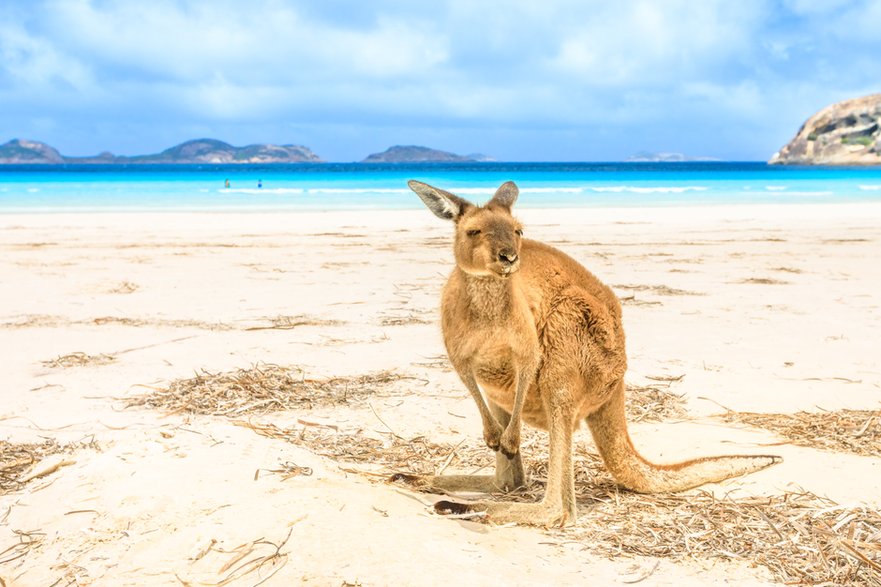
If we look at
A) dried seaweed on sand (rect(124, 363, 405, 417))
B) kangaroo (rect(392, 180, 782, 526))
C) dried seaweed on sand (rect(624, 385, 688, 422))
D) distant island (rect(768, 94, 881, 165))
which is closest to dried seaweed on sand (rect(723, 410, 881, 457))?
dried seaweed on sand (rect(624, 385, 688, 422))

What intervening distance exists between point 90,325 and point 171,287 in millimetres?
2014

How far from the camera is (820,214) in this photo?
1995 centimetres

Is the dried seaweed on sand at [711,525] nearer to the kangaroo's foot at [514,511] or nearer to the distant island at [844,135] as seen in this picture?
the kangaroo's foot at [514,511]

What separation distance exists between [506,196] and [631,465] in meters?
1.27

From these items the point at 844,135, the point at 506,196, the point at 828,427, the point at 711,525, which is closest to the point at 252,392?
the point at 506,196

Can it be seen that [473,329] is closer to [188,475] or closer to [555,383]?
[555,383]

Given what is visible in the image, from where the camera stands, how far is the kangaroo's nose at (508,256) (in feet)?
8.79

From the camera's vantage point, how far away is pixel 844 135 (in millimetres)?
79438

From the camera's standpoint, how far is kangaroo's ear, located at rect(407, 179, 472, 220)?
9.36 feet

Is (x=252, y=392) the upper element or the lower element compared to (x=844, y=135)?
lower

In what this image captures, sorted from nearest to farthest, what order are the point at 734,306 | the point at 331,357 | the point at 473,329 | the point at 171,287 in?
1. the point at 473,329
2. the point at 331,357
3. the point at 734,306
4. the point at 171,287

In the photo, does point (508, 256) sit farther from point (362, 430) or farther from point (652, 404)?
point (652, 404)

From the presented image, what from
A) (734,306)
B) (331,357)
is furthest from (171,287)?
(734,306)

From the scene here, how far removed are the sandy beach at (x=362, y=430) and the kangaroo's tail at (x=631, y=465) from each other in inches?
3.1
